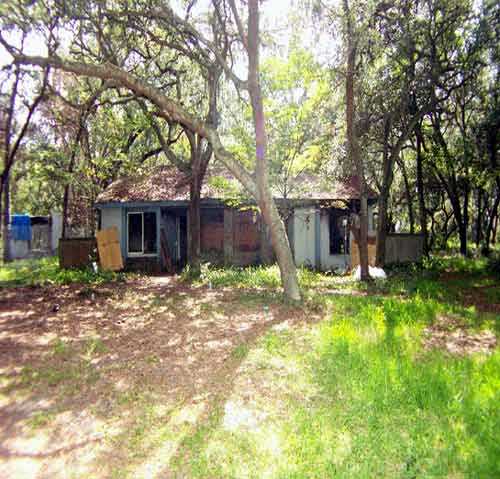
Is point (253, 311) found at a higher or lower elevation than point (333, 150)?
lower

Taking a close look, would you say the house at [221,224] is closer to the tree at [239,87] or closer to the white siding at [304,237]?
the white siding at [304,237]

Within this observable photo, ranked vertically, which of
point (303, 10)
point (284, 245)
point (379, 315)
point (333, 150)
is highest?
point (303, 10)

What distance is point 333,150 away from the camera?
37.4 ft

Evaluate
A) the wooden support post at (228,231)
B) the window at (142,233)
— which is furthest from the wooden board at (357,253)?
the window at (142,233)

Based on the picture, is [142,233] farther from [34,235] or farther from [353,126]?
[34,235]

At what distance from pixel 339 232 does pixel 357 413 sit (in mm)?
11976

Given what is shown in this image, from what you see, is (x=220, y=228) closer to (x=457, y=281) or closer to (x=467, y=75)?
(x=457, y=281)

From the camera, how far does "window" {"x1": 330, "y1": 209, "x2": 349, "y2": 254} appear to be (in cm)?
Result: 1482

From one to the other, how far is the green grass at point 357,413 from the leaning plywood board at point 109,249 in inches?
393

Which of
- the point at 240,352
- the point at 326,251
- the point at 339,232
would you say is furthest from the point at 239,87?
the point at 339,232

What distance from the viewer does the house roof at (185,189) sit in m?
13.0

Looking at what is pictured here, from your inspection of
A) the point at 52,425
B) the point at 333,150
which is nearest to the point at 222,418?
the point at 52,425

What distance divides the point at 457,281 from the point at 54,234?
20904 millimetres

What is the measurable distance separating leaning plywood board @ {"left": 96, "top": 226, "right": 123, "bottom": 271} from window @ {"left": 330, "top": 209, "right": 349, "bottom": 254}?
806cm
